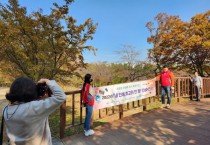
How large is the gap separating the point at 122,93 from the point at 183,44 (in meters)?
9.53

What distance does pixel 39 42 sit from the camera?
6.55 meters

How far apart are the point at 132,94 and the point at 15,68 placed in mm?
4027

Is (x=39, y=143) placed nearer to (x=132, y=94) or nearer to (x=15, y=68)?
(x=132, y=94)

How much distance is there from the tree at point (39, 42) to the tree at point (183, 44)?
9225 mm

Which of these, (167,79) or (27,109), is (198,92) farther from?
(27,109)

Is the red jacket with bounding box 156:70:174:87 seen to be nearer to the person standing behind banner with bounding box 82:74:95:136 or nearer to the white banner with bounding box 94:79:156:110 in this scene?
the white banner with bounding box 94:79:156:110

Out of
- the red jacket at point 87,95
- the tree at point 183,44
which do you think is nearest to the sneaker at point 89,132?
the red jacket at point 87,95

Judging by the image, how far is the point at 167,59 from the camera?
15.8m

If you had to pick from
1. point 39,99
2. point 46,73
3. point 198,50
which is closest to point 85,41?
point 46,73

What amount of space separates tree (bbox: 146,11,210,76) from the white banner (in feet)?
26.0

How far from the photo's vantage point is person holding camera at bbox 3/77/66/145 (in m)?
1.65

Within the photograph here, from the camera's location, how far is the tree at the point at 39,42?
6406mm

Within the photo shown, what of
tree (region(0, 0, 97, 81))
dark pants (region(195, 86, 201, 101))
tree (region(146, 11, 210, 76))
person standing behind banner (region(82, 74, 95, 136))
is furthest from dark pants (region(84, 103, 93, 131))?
tree (region(146, 11, 210, 76))

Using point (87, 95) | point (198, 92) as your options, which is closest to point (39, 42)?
point (87, 95)
